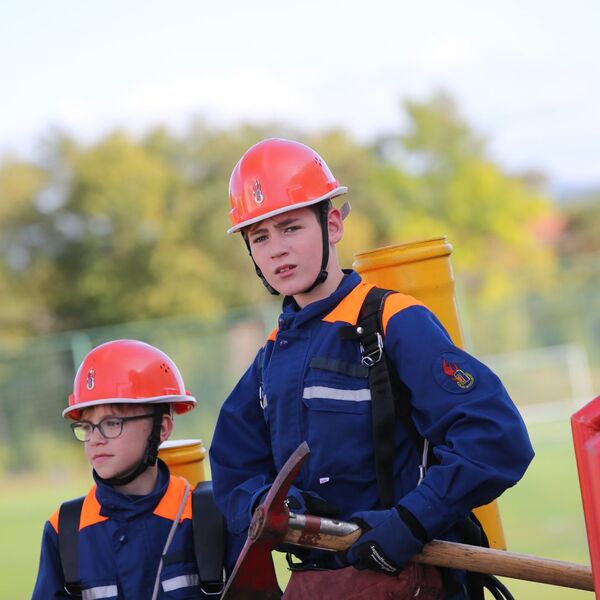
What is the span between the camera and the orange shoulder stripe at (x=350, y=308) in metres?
3.03

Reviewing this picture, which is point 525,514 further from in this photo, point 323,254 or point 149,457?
point 323,254

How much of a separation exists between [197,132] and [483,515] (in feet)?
114

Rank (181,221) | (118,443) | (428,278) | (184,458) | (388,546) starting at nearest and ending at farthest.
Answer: (388,546) < (428,278) < (118,443) < (184,458) < (181,221)

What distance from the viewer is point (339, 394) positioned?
2.95 m

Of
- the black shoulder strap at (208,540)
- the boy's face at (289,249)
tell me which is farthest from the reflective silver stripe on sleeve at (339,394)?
the black shoulder strap at (208,540)

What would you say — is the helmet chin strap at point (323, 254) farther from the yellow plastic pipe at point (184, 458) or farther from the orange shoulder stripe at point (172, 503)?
the yellow plastic pipe at point (184, 458)

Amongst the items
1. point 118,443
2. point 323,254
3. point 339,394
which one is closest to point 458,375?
point 339,394

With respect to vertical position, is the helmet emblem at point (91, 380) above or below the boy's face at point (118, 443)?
above

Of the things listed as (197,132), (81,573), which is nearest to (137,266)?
(197,132)

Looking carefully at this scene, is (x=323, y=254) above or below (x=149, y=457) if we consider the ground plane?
above

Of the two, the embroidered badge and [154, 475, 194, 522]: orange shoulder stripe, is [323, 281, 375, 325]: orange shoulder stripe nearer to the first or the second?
the embroidered badge

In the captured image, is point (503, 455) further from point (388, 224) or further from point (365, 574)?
point (388, 224)

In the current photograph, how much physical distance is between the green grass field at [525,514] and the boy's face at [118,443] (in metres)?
3.47

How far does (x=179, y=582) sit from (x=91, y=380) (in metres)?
0.78
